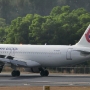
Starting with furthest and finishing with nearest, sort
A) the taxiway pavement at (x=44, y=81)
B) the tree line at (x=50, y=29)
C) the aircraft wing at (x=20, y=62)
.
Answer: the tree line at (x=50, y=29) → the aircraft wing at (x=20, y=62) → the taxiway pavement at (x=44, y=81)

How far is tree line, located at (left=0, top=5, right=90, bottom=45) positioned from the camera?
88.2 m

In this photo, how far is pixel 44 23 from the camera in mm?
90812

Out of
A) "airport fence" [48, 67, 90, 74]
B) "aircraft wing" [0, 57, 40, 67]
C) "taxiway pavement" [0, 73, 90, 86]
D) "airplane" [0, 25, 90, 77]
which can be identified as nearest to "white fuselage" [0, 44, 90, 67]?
"airplane" [0, 25, 90, 77]

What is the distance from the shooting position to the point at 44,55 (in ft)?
221

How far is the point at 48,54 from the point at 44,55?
0.50 meters

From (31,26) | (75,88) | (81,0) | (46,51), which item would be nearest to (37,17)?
(31,26)

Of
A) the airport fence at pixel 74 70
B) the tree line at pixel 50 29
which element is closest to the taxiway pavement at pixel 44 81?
the airport fence at pixel 74 70

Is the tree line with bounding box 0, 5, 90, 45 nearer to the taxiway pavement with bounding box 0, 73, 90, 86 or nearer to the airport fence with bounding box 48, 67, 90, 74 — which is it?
the airport fence with bounding box 48, 67, 90, 74

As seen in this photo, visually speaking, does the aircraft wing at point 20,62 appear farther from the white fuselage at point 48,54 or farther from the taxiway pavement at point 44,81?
the taxiway pavement at point 44,81

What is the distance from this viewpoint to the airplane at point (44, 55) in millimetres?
66125

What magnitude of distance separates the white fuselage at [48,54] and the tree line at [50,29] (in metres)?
19.8

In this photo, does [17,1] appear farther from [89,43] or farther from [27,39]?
[89,43]

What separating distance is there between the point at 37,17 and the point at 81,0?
2464 inches

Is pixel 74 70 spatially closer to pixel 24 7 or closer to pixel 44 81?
pixel 44 81
